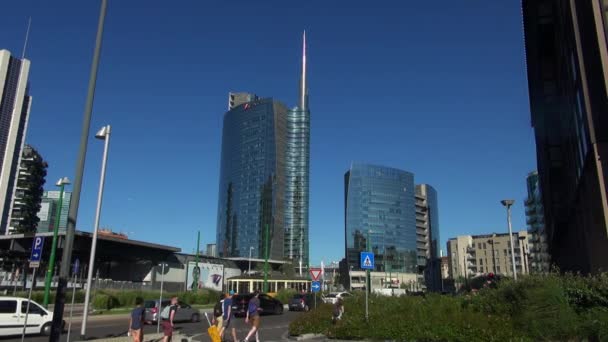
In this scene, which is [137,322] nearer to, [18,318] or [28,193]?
[18,318]

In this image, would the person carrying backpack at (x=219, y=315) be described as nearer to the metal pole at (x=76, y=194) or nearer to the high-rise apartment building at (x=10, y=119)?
the metal pole at (x=76, y=194)

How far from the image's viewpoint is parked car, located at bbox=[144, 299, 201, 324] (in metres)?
27.8

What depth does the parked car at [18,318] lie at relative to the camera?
65.8 ft

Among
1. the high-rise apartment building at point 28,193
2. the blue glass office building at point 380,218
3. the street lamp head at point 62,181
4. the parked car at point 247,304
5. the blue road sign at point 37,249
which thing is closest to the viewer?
the blue road sign at point 37,249

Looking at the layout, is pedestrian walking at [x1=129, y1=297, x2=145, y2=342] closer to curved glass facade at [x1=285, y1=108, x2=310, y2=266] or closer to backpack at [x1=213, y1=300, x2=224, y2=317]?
backpack at [x1=213, y1=300, x2=224, y2=317]

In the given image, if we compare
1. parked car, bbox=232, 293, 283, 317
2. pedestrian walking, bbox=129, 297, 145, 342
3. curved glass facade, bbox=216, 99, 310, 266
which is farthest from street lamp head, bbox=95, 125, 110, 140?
curved glass facade, bbox=216, 99, 310, 266

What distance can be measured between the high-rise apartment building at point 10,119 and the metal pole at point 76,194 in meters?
109

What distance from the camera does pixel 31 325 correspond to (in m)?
20.9

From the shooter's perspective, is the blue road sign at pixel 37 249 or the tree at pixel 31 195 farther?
the tree at pixel 31 195

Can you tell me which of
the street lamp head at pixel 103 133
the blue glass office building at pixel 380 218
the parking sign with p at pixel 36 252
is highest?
the blue glass office building at pixel 380 218

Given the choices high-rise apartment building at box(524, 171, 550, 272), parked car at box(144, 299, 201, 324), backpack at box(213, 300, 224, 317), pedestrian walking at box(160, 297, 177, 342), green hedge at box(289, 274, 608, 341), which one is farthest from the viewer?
high-rise apartment building at box(524, 171, 550, 272)

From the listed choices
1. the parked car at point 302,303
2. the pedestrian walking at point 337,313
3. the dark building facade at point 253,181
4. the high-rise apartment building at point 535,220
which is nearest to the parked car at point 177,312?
the pedestrian walking at point 337,313

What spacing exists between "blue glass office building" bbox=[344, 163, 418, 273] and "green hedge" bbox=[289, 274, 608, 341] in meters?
149

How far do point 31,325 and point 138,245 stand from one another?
1616 inches
